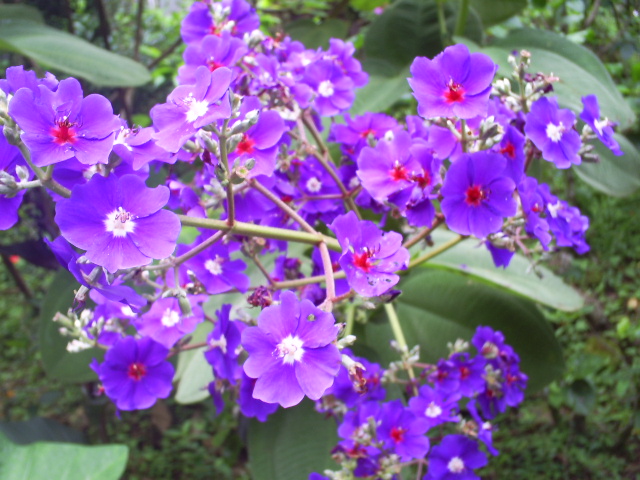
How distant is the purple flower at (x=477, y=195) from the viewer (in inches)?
33.5

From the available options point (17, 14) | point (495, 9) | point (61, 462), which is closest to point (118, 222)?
point (61, 462)

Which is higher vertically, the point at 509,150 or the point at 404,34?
the point at 509,150

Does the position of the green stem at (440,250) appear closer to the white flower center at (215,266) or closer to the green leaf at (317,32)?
the white flower center at (215,266)

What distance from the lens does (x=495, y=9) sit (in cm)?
199

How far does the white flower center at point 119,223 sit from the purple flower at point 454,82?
42 centimetres

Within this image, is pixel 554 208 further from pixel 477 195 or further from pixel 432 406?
pixel 432 406

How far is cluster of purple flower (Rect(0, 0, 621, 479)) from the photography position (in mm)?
677

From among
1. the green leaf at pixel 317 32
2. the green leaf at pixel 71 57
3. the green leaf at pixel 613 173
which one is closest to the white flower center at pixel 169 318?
the green leaf at pixel 71 57

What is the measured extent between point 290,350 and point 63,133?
0.36m

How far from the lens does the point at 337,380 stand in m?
0.96

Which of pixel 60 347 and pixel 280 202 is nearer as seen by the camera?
pixel 280 202

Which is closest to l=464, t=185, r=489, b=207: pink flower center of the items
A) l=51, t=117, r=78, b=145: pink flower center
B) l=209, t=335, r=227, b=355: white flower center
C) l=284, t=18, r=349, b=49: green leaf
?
l=209, t=335, r=227, b=355: white flower center

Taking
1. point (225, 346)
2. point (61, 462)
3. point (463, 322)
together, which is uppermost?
point (225, 346)

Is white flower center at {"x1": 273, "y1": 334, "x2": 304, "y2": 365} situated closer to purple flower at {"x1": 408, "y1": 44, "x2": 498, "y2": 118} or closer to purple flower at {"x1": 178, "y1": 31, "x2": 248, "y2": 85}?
purple flower at {"x1": 408, "y1": 44, "x2": 498, "y2": 118}
